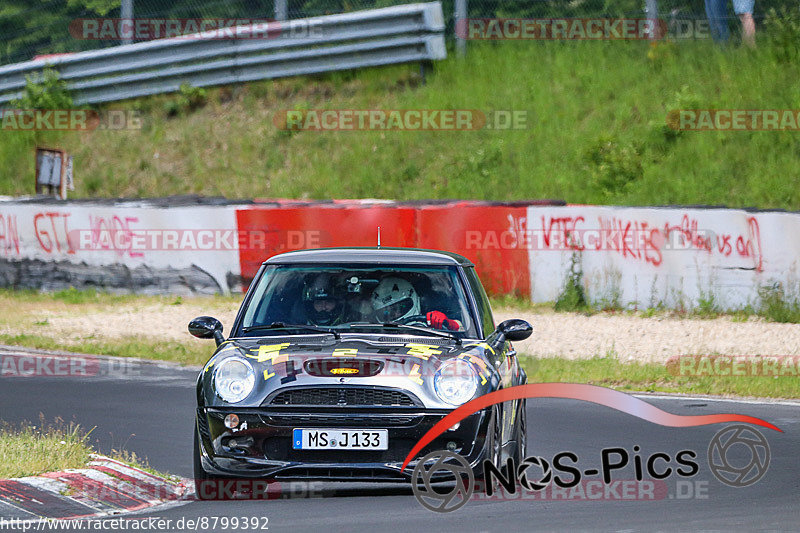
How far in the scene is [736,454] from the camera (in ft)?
29.4

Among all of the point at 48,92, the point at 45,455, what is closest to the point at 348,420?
the point at 45,455

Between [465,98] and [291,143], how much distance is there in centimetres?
352

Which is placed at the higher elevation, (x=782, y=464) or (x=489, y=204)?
(x=489, y=204)

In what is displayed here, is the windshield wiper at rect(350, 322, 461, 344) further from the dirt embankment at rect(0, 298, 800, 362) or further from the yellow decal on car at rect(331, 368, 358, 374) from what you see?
the dirt embankment at rect(0, 298, 800, 362)

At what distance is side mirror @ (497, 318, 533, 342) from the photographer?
25.9ft

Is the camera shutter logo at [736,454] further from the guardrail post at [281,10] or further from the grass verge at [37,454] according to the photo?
the guardrail post at [281,10]

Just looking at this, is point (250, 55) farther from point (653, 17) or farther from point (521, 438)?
point (521, 438)

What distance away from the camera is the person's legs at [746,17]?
2273 centimetres

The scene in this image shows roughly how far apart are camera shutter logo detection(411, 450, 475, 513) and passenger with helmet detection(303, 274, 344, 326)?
1.32 meters

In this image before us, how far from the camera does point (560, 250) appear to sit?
1756cm

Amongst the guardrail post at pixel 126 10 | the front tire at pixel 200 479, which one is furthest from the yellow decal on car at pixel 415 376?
the guardrail post at pixel 126 10

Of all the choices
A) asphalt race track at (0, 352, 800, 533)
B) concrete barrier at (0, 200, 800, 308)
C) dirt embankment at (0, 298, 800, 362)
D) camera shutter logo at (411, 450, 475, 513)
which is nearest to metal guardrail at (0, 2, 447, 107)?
concrete barrier at (0, 200, 800, 308)

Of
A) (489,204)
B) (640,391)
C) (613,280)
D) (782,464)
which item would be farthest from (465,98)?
(782,464)

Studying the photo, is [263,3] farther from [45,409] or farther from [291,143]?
[45,409]
